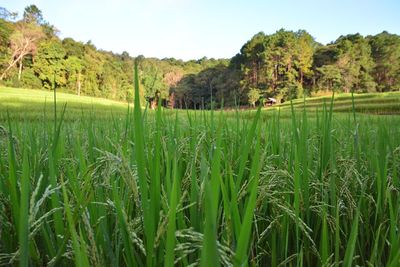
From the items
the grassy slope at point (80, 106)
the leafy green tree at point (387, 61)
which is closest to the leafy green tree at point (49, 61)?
the grassy slope at point (80, 106)

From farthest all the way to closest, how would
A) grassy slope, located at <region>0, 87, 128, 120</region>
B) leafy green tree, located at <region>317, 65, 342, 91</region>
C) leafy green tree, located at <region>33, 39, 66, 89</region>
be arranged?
1. leafy green tree, located at <region>317, 65, 342, 91</region>
2. leafy green tree, located at <region>33, 39, 66, 89</region>
3. grassy slope, located at <region>0, 87, 128, 120</region>

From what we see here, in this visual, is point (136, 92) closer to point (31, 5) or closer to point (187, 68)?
point (31, 5)

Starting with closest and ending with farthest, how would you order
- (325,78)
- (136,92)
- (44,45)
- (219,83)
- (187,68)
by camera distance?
(136,92)
(44,45)
(325,78)
(219,83)
(187,68)

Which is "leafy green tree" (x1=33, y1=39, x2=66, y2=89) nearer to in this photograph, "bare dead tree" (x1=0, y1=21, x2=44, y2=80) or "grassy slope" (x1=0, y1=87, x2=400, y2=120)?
"bare dead tree" (x1=0, y1=21, x2=44, y2=80)

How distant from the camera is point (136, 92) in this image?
37cm

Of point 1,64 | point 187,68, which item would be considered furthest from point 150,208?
point 187,68

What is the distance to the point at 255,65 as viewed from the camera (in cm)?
5019

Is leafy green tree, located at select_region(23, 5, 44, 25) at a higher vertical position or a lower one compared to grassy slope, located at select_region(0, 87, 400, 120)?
higher

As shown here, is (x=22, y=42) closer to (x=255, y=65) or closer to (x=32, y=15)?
(x=32, y=15)

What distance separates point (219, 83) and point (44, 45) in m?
29.5

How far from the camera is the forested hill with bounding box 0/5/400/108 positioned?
36.3 metres

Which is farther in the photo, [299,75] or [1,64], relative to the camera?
[299,75]

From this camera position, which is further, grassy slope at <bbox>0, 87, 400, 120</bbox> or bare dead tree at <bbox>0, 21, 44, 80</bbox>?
bare dead tree at <bbox>0, 21, 44, 80</bbox>

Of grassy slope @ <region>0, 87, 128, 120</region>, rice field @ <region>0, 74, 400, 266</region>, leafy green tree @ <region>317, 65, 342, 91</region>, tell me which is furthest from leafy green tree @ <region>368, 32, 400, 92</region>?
rice field @ <region>0, 74, 400, 266</region>
